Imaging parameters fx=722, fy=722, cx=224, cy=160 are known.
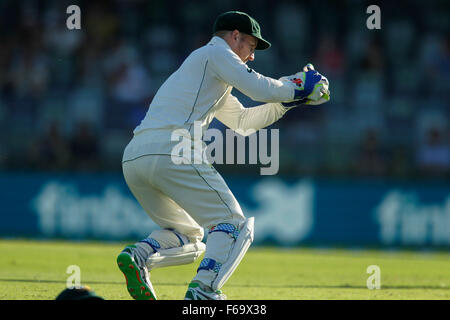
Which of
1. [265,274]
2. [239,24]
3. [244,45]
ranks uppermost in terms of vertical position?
[239,24]

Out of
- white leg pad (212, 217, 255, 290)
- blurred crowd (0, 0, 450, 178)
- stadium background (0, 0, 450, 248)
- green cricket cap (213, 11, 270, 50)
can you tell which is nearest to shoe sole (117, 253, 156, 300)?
white leg pad (212, 217, 255, 290)

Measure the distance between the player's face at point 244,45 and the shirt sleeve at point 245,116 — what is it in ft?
1.35

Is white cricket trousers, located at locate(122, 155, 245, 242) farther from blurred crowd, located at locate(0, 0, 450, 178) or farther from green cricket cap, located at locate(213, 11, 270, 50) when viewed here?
blurred crowd, located at locate(0, 0, 450, 178)

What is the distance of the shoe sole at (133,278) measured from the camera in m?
5.18

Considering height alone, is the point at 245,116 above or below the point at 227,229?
above

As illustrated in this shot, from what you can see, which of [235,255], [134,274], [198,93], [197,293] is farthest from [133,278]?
[198,93]

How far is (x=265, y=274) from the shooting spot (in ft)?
26.3

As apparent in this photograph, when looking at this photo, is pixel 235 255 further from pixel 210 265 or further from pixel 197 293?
pixel 197 293

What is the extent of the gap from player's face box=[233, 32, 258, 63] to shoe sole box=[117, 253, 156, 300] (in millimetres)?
1736

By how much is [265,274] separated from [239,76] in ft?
11.4

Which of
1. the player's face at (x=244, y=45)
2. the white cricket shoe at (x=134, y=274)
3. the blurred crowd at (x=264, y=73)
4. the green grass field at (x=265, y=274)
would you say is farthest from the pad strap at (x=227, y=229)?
the blurred crowd at (x=264, y=73)

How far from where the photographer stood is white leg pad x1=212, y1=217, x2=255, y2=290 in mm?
5062
